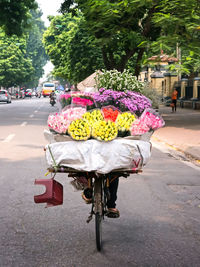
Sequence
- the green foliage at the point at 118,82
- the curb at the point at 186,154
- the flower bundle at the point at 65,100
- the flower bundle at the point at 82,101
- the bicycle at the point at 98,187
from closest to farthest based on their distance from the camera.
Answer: the bicycle at the point at 98,187, the flower bundle at the point at 82,101, the flower bundle at the point at 65,100, the green foliage at the point at 118,82, the curb at the point at 186,154

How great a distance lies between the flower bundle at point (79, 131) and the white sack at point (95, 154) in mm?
59

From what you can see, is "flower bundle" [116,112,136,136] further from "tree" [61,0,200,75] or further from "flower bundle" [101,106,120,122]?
"tree" [61,0,200,75]

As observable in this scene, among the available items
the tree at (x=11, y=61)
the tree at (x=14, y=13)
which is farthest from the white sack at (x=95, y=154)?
the tree at (x=11, y=61)

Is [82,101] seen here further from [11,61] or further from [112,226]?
[11,61]

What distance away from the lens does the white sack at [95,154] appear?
4383 millimetres

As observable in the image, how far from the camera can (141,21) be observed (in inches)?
928

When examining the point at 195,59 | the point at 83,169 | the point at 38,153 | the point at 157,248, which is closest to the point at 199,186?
the point at 157,248

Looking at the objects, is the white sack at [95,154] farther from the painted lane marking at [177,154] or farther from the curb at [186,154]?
the curb at [186,154]

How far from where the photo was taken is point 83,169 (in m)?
4.39

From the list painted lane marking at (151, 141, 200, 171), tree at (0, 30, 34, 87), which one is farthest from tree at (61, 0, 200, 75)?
tree at (0, 30, 34, 87)

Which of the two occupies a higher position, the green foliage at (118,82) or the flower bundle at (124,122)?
the green foliage at (118,82)

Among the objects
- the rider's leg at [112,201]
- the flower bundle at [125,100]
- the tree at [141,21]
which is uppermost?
the tree at [141,21]

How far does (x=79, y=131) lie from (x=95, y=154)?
27 cm

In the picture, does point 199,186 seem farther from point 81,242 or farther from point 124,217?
point 81,242
